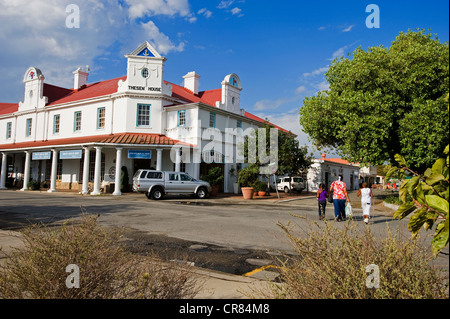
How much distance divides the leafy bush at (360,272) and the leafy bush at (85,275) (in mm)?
1098

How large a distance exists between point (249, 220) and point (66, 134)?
25.4 metres

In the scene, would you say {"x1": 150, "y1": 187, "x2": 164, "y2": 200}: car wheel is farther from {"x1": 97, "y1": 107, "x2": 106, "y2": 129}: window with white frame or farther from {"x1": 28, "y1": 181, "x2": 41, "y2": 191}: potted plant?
{"x1": 28, "y1": 181, "x2": 41, "y2": 191}: potted plant

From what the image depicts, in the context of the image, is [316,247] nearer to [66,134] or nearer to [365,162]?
[365,162]

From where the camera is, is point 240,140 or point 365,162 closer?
point 365,162

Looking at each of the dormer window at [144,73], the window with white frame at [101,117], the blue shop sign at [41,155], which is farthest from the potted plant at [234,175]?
the blue shop sign at [41,155]

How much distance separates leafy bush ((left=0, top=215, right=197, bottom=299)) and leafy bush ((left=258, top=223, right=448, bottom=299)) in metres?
1.10

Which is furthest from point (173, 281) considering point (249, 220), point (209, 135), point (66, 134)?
point (66, 134)

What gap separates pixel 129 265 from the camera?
10.1ft

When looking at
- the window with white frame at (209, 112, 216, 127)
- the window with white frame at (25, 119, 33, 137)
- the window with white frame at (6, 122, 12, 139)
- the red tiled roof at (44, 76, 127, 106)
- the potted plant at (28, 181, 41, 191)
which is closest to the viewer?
the window with white frame at (209, 112, 216, 127)

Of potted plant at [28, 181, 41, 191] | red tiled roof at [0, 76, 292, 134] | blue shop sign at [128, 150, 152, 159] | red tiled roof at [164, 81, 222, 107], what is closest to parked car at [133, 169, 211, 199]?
blue shop sign at [128, 150, 152, 159]

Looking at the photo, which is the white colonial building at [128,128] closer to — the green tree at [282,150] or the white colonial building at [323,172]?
the green tree at [282,150]

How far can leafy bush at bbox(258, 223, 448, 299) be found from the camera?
2287 millimetres

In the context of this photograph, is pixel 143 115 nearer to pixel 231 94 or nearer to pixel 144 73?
pixel 144 73
